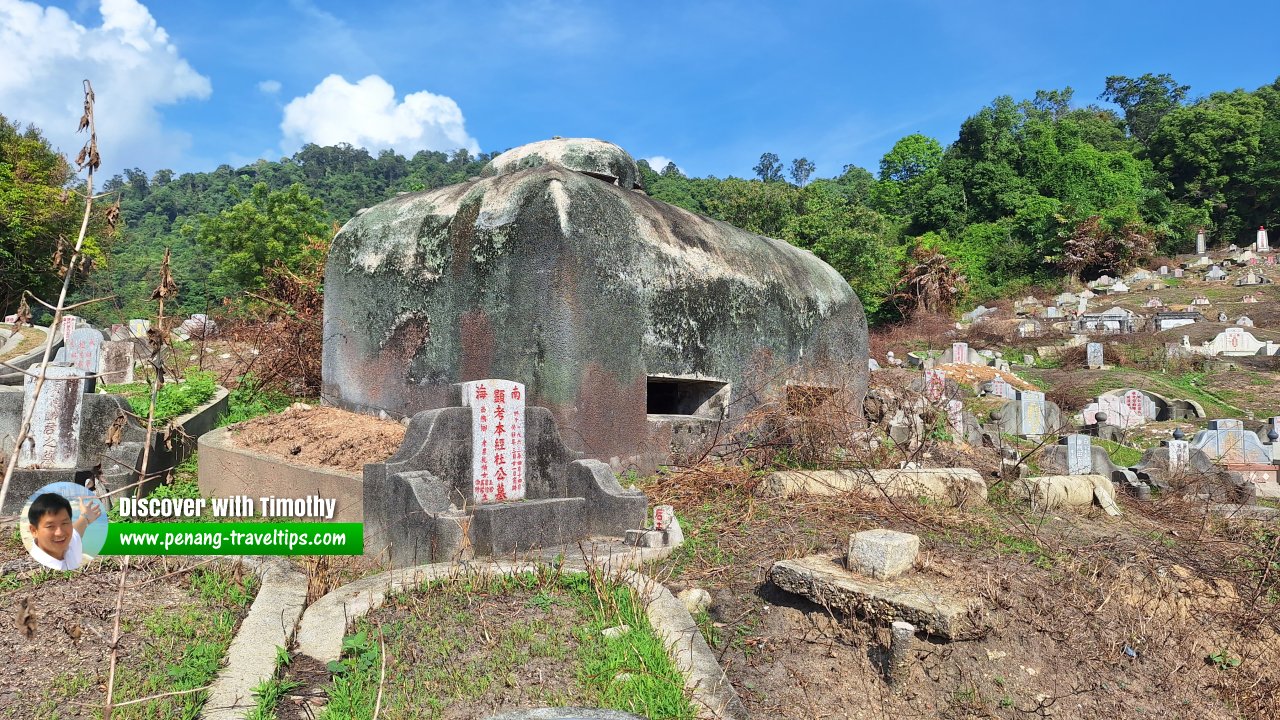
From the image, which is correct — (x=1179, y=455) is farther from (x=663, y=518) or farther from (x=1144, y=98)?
(x=1144, y=98)

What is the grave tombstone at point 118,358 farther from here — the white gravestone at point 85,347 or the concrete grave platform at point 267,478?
the concrete grave platform at point 267,478

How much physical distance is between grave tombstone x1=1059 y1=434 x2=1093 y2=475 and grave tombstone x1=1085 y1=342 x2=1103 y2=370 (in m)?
12.7

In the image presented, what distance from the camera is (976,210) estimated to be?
39844 mm

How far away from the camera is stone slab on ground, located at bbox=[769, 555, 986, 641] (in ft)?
12.8

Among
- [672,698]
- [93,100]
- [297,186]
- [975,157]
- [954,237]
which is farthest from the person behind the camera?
[975,157]

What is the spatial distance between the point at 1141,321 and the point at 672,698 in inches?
1116

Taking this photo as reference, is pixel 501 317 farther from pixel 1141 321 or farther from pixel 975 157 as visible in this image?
pixel 975 157

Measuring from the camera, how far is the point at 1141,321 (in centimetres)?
2639

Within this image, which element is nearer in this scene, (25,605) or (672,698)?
(25,605)

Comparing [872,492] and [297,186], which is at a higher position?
[297,186]

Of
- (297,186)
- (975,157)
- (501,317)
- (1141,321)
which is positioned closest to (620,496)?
(501,317)

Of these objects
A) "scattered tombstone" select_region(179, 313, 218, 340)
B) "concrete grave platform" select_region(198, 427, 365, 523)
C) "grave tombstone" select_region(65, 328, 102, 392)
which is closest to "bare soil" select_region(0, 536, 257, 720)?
"concrete grave platform" select_region(198, 427, 365, 523)

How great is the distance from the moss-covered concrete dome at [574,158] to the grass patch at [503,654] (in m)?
5.66

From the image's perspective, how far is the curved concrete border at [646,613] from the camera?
11.4 ft
